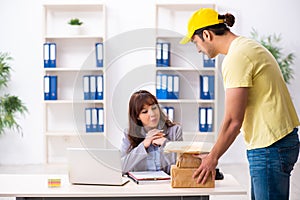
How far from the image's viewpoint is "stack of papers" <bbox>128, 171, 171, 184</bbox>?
2822 mm

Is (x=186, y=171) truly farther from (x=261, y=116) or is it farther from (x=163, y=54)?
(x=163, y=54)

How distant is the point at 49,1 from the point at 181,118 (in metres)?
3.29

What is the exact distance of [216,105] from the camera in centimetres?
603

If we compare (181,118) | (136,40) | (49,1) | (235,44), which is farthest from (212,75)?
(235,44)

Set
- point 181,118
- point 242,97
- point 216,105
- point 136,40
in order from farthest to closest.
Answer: point 216,105, point 181,118, point 136,40, point 242,97

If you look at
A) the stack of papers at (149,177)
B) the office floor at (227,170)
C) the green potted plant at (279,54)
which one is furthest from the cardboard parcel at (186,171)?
the green potted plant at (279,54)

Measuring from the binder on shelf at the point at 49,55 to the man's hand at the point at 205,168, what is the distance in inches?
145

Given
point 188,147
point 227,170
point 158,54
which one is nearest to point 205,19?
point 188,147

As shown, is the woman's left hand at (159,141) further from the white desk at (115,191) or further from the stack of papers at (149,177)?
the white desk at (115,191)

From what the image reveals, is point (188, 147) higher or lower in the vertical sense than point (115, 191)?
higher

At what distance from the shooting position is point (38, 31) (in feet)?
20.5

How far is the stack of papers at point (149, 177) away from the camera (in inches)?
111

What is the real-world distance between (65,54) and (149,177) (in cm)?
361

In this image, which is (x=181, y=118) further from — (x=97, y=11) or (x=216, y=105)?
(x=97, y=11)
